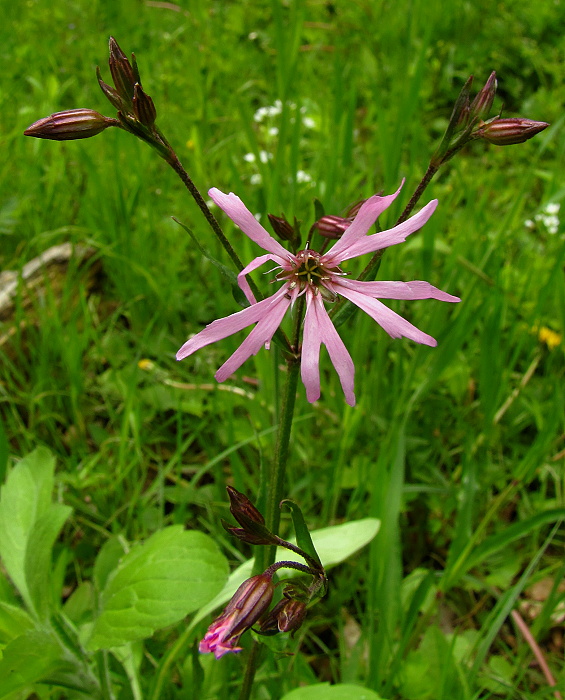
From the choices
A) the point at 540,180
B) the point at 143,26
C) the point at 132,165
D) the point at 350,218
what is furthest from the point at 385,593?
the point at 143,26

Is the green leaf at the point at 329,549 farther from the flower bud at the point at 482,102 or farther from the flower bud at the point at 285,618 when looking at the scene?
the flower bud at the point at 482,102

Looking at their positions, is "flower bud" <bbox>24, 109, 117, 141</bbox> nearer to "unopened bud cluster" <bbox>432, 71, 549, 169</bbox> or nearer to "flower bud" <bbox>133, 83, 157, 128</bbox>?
"flower bud" <bbox>133, 83, 157, 128</bbox>

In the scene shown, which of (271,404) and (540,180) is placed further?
(540,180)

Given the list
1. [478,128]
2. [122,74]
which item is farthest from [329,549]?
[122,74]

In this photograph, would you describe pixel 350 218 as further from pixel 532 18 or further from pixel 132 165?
pixel 532 18

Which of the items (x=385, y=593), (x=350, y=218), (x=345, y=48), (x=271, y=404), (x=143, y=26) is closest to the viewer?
(x=350, y=218)

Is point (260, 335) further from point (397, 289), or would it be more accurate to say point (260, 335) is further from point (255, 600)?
point (255, 600)
